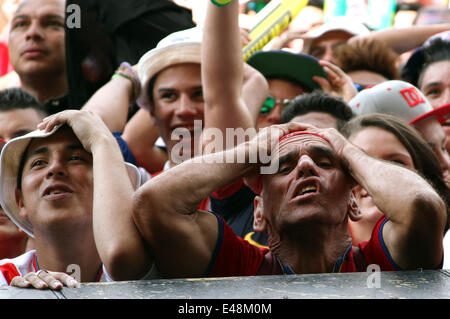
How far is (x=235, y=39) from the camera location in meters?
3.21

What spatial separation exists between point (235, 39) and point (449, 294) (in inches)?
64.0

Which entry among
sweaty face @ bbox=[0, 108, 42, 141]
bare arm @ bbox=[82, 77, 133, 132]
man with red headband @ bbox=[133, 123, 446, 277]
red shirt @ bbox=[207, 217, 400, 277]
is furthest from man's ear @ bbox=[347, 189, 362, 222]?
sweaty face @ bbox=[0, 108, 42, 141]

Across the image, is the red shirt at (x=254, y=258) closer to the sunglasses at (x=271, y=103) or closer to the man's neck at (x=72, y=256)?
the man's neck at (x=72, y=256)

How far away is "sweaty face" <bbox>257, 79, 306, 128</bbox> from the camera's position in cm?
387

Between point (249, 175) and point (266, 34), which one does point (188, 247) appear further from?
point (266, 34)

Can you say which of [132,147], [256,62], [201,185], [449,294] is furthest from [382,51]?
[449,294]

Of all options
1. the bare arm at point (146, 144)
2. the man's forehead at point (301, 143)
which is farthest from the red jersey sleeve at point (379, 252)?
the bare arm at point (146, 144)

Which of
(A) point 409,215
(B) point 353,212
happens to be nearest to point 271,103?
(B) point 353,212

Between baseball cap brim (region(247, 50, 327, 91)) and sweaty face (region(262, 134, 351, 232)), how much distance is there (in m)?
1.28

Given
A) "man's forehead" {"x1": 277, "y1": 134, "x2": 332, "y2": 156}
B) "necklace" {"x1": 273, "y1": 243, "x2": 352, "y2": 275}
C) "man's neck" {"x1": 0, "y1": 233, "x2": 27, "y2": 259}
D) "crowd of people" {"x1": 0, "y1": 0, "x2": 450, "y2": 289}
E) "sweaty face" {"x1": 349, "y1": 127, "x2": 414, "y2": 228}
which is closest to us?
"crowd of people" {"x1": 0, "y1": 0, "x2": 450, "y2": 289}

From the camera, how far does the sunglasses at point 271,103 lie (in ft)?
12.7

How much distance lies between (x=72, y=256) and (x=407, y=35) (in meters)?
2.76

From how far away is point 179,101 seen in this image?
3684 millimetres

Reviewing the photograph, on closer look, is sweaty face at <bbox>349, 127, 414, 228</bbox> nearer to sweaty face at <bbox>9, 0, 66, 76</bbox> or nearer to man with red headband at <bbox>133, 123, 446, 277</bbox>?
man with red headband at <bbox>133, 123, 446, 277</bbox>
